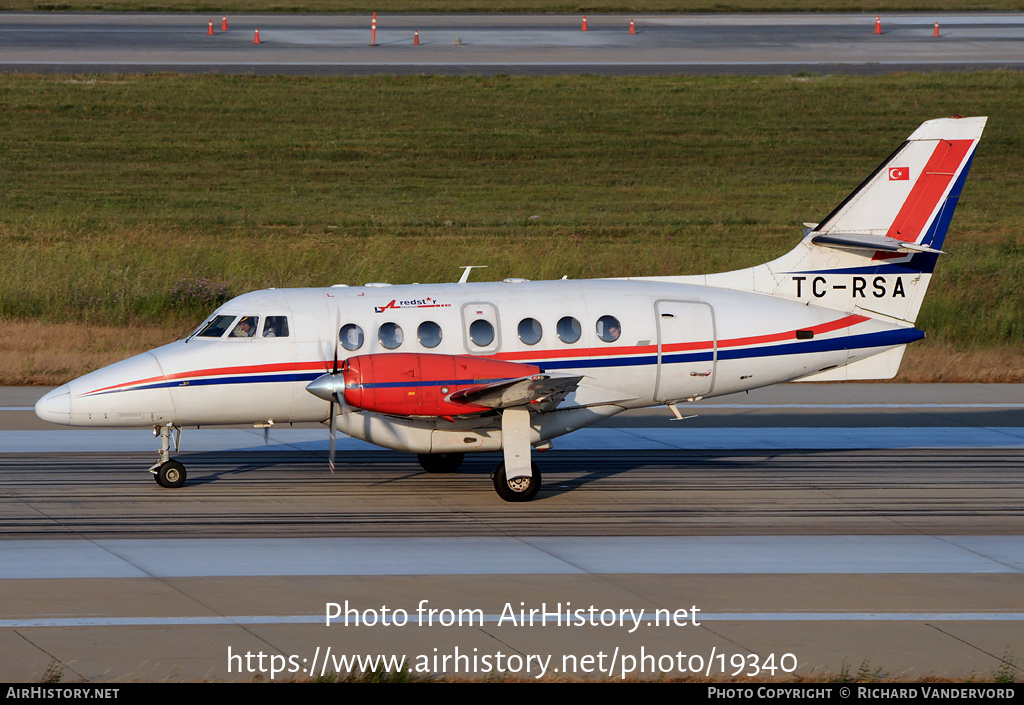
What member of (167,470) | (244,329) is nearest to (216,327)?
(244,329)

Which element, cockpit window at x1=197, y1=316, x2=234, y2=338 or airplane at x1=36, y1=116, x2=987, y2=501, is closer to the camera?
airplane at x1=36, y1=116, x2=987, y2=501

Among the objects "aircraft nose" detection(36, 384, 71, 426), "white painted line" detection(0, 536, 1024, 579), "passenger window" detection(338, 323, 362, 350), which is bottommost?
"white painted line" detection(0, 536, 1024, 579)

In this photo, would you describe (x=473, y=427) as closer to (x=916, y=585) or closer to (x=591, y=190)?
(x=916, y=585)

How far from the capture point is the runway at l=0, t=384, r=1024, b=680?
38.3ft

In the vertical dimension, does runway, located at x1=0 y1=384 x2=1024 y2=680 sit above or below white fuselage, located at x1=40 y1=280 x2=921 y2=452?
below

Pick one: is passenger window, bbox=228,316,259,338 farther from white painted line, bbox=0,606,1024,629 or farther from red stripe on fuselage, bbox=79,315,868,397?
white painted line, bbox=0,606,1024,629

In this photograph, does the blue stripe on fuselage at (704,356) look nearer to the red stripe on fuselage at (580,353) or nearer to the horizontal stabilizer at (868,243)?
the red stripe on fuselage at (580,353)

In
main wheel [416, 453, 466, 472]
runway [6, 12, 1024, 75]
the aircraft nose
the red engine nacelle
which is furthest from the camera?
runway [6, 12, 1024, 75]

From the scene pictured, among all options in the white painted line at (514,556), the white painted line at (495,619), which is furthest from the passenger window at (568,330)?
the white painted line at (495,619)

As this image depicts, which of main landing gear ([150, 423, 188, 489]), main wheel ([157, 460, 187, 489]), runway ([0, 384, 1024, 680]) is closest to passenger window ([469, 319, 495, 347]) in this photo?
runway ([0, 384, 1024, 680])

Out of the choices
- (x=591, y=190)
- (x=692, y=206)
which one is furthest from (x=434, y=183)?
(x=692, y=206)

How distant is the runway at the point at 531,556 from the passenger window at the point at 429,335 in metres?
2.27

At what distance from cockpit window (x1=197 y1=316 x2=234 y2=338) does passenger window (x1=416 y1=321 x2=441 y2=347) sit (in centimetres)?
271

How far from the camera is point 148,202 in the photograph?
43.4 meters
